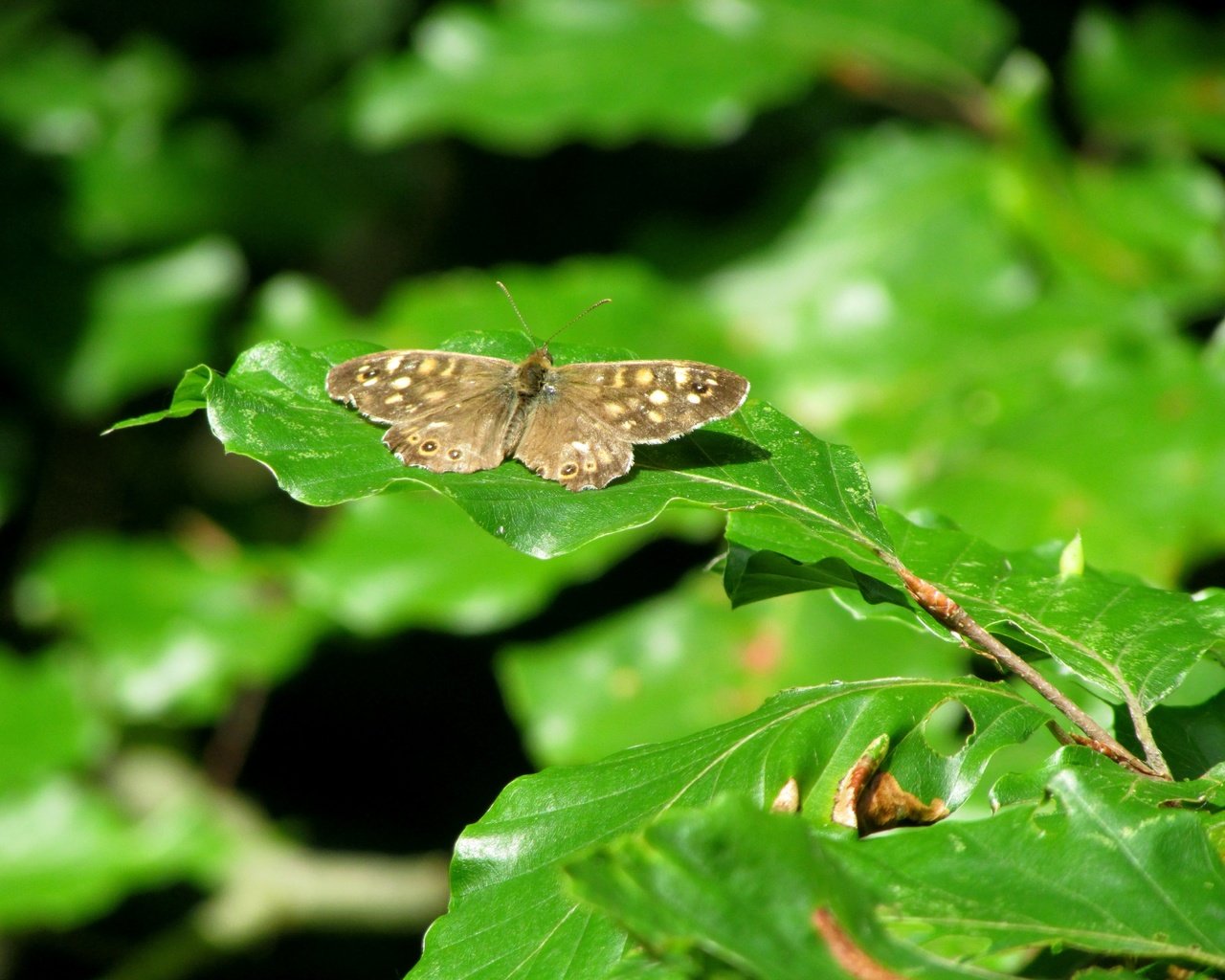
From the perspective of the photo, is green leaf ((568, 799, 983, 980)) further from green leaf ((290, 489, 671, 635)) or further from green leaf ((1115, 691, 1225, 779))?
green leaf ((290, 489, 671, 635))

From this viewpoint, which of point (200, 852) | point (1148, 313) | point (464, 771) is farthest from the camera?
point (464, 771)

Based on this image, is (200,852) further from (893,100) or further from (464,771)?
Answer: (893,100)

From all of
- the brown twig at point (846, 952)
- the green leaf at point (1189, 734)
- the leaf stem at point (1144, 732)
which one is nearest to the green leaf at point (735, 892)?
the brown twig at point (846, 952)

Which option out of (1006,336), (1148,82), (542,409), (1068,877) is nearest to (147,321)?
(1006,336)

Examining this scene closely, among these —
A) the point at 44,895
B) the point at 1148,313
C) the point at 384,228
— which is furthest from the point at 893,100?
the point at 44,895

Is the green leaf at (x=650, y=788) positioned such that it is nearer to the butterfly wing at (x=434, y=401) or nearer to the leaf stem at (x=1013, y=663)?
the leaf stem at (x=1013, y=663)

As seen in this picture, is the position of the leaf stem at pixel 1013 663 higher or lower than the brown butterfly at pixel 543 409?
higher
